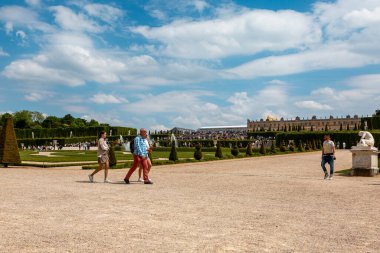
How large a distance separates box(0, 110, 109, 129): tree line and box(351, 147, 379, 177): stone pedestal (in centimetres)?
10649

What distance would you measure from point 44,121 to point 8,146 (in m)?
111

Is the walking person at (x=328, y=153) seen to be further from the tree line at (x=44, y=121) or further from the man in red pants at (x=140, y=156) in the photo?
the tree line at (x=44, y=121)

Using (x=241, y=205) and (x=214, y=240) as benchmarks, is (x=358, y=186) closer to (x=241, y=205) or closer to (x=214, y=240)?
(x=241, y=205)

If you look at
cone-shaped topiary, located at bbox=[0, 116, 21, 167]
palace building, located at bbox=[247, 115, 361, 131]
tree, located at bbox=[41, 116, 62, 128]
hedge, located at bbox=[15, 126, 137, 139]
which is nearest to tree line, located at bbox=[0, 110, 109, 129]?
tree, located at bbox=[41, 116, 62, 128]

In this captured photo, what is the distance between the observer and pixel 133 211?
25.7ft

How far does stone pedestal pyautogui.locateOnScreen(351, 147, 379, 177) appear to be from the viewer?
16.4 metres

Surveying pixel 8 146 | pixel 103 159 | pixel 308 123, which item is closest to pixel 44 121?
pixel 308 123

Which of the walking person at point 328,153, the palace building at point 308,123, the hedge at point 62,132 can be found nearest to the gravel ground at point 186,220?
the walking person at point 328,153

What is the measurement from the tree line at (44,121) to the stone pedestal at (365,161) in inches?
4193

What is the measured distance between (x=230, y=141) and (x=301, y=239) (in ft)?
208

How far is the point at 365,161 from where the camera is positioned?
1653 cm

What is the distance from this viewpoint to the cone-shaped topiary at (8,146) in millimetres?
22234

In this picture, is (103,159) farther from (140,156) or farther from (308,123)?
(308,123)

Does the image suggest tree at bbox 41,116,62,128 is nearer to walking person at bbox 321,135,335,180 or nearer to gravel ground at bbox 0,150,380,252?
walking person at bbox 321,135,335,180
